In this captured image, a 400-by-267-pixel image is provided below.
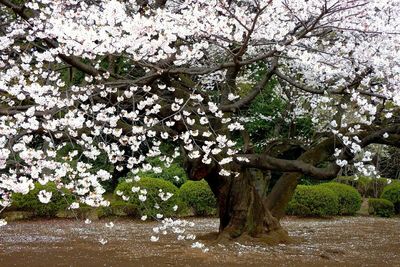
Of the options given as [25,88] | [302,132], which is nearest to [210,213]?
[302,132]

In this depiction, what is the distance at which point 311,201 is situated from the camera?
14.6 metres

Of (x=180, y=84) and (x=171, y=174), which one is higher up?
(x=180, y=84)

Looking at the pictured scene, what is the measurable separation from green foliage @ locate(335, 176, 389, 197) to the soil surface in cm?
641

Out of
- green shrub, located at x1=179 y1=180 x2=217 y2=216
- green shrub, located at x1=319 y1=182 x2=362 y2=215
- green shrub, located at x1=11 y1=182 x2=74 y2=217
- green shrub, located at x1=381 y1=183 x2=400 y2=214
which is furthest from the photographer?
green shrub, located at x1=381 y1=183 x2=400 y2=214

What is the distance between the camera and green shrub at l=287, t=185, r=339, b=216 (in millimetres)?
14547

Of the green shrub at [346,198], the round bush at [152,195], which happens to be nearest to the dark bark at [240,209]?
the round bush at [152,195]

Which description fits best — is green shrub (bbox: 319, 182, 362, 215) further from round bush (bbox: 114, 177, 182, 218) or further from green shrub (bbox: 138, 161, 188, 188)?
round bush (bbox: 114, 177, 182, 218)

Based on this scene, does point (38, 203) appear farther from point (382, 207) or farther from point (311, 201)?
point (382, 207)

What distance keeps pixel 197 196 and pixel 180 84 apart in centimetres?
648

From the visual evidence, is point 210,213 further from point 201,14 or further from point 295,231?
point 201,14

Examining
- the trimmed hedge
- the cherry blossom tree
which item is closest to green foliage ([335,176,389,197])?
the trimmed hedge

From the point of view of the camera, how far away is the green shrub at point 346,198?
1531 cm

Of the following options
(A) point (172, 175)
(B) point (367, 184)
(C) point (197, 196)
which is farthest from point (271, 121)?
(B) point (367, 184)

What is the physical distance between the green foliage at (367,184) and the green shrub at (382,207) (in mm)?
2309
